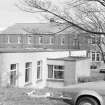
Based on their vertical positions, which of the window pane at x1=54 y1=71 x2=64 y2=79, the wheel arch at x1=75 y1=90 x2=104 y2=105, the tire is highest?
the wheel arch at x1=75 y1=90 x2=104 y2=105

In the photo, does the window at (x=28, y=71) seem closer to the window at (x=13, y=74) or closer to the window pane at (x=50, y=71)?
the window at (x=13, y=74)

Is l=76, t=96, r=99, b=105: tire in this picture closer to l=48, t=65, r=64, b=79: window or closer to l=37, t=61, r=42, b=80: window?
l=37, t=61, r=42, b=80: window

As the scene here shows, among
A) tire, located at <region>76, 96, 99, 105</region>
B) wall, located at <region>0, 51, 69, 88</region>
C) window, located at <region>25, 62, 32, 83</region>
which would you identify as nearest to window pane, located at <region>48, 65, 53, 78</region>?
wall, located at <region>0, 51, 69, 88</region>

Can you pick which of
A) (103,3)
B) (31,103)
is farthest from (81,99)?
(103,3)

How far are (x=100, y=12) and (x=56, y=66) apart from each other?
15.8m

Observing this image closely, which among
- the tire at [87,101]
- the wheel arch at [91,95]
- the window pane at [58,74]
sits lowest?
the window pane at [58,74]

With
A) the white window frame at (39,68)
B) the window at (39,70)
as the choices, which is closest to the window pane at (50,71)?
the white window frame at (39,68)

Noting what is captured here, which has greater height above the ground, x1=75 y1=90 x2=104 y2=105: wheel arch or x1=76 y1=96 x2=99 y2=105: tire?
x1=75 y1=90 x2=104 y2=105: wheel arch

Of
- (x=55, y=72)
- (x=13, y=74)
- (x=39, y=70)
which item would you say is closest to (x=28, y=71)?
(x=39, y=70)

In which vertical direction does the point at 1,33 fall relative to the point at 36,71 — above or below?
above

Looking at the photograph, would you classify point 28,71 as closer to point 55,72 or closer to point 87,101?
point 55,72

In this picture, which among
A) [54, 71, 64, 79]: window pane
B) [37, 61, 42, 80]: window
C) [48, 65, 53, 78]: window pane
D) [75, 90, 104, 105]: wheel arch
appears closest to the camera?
[75, 90, 104, 105]: wheel arch

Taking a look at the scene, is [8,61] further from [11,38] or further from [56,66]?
[11,38]

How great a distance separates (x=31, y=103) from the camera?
8.18m
